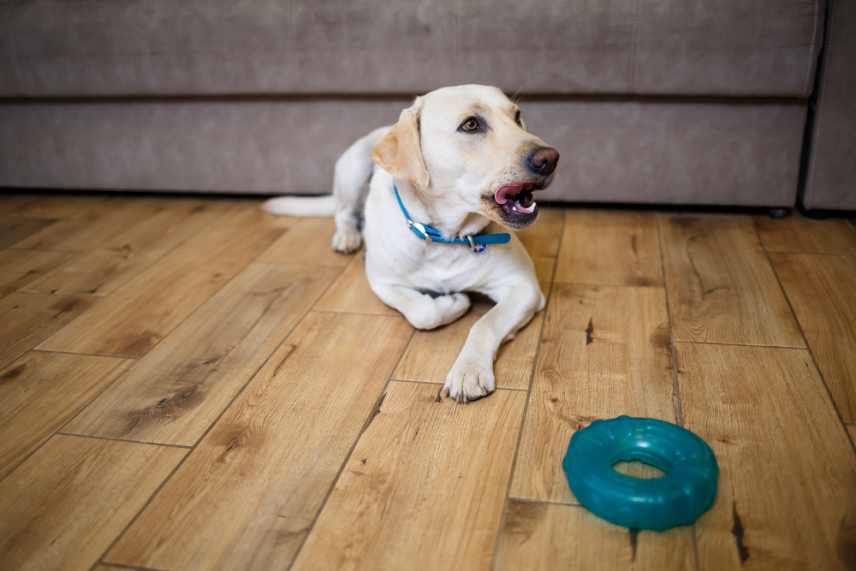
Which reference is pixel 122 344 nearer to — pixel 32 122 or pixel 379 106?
pixel 379 106

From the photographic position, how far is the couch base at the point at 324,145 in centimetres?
237

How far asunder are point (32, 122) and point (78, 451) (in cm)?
202

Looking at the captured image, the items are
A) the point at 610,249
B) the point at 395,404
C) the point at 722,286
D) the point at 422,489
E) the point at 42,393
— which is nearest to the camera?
the point at 422,489

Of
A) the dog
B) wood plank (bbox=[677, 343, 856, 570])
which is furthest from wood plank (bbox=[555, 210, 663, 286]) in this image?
wood plank (bbox=[677, 343, 856, 570])

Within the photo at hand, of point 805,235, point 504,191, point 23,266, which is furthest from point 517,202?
point 23,266

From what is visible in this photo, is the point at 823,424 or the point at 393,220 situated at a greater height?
the point at 393,220

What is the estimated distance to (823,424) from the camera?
1.37 m

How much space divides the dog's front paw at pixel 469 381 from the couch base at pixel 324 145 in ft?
3.88

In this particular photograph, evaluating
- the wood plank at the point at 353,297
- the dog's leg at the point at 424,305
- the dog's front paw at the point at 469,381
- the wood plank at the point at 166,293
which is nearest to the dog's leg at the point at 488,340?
the dog's front paw at the point at 469,381

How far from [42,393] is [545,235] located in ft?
5.21

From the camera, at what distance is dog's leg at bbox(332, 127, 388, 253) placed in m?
2.38

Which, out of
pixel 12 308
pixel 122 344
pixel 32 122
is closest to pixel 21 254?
pixel 12 308

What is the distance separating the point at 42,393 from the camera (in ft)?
5.36

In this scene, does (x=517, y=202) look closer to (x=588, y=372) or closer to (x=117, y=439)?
(x=588, y=372)
